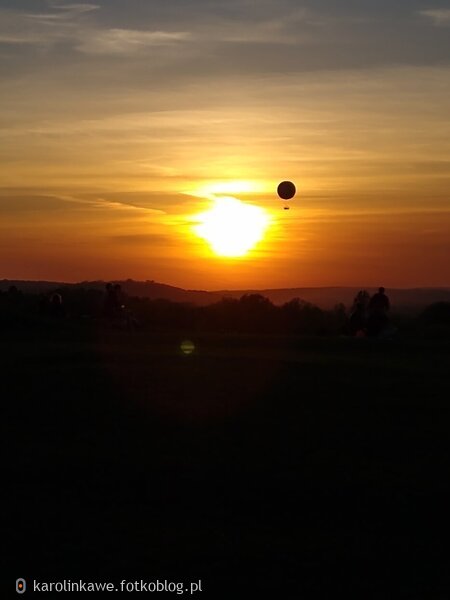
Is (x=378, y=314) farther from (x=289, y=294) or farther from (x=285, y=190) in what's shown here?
(x=289, y=294)

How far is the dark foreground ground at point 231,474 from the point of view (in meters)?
11.3

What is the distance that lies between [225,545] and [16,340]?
17.0 m

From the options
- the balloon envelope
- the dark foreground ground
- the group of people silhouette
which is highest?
the balloon envelope

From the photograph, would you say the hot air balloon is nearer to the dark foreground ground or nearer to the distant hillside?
the dark foreground ground

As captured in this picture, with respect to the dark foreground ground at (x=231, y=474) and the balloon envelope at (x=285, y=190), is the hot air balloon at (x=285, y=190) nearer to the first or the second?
the balloon envelope at (x=285, y=190)

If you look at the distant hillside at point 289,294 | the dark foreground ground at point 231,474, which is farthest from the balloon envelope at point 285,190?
the distant hillside at point 289,294

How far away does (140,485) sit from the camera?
539 inches

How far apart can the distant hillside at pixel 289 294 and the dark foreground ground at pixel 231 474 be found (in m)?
76.4

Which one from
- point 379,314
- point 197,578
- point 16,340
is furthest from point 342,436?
point 379,314

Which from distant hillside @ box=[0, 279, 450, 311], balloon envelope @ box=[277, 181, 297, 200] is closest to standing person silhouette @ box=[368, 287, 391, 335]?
balloon envelope @ box=[277, 181, 297, 200]

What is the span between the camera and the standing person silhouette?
32031mm

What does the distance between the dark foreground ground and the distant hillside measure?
76.4 metres

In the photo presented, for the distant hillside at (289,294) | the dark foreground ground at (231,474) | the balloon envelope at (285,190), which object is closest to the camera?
the dark foreground ground at (231,474)

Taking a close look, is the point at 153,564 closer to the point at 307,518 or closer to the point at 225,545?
the point at 225,545
